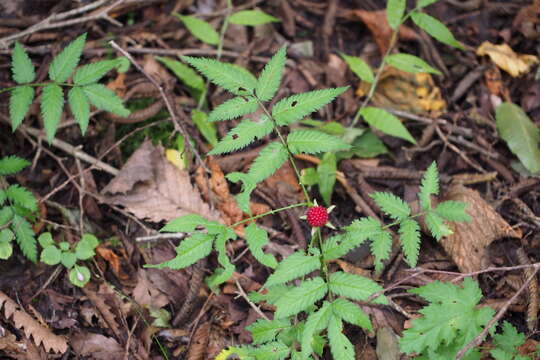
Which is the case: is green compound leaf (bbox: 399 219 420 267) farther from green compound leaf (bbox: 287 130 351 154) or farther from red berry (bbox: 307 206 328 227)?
green compound leaf (bbox: 287 130 351 154)

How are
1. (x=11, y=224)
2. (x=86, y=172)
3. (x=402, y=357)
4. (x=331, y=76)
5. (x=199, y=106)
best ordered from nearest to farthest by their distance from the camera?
(x=402, y=357), (x=11, y=224), (x=86, y=172), (x=199, y=106), (x=331, y=76)

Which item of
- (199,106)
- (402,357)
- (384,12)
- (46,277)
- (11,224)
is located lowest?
(402,357)

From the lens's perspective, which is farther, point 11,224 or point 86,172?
point 86,172

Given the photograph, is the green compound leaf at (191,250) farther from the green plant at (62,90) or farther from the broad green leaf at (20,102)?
the broad green leaf at (20,102)

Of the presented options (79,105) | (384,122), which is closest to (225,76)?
(79,105)

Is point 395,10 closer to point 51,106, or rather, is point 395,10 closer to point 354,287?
point 354,287

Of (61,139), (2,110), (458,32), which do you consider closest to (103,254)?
(61,139)

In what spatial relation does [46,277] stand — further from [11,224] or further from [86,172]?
[86,172]

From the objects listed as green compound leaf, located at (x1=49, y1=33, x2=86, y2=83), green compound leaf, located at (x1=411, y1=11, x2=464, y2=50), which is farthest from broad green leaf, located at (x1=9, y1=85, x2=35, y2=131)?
green compound leaf, located at (x1=411, y1=11, x2=464, y2=50)
